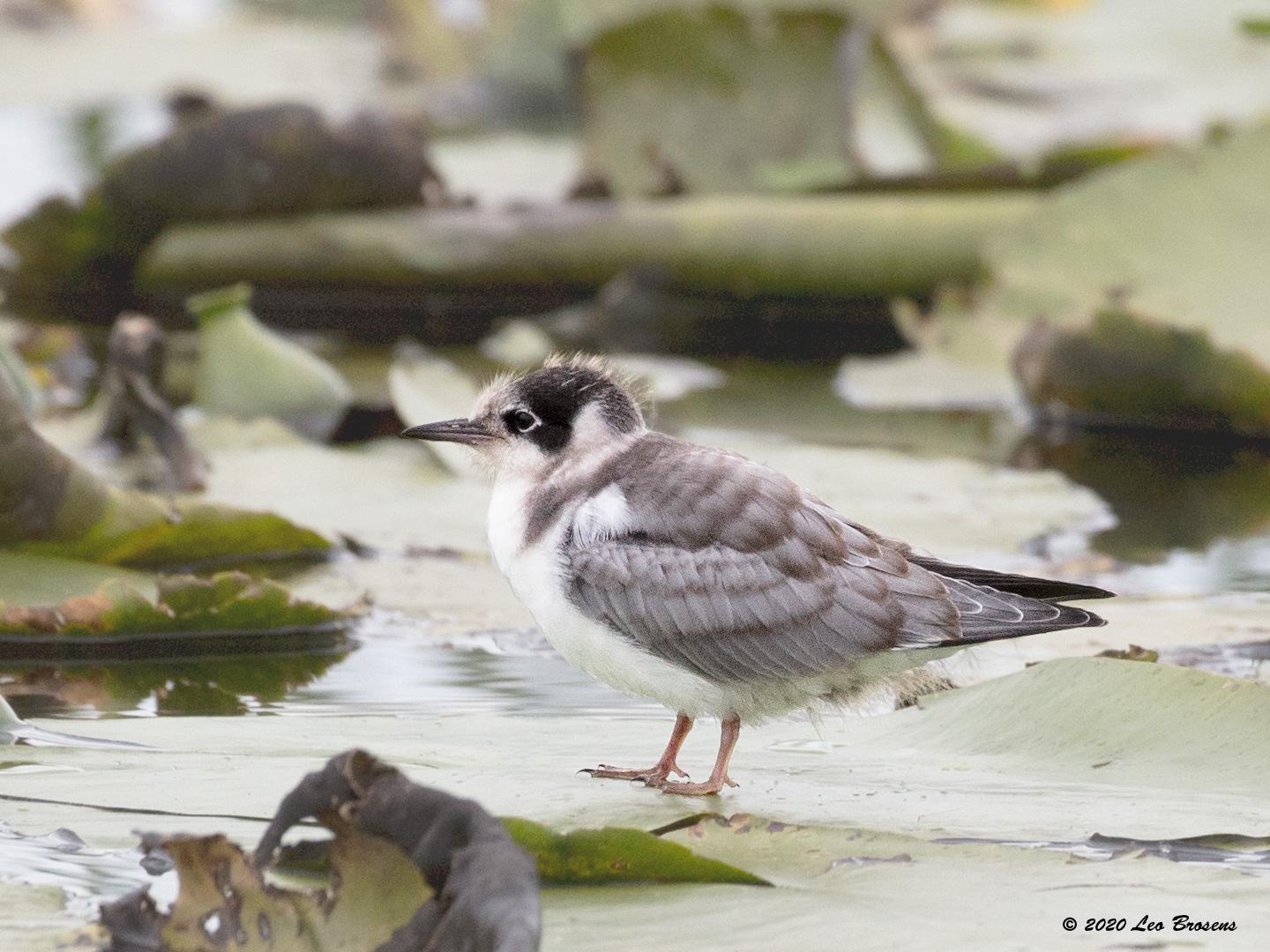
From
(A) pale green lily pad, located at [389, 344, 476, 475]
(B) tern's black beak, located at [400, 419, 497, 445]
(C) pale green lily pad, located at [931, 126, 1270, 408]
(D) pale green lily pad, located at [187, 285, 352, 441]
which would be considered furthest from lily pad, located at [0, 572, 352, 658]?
(C) pale green lily pad, located at [931, 126, 1270, 408]

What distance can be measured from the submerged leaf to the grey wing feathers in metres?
0.57

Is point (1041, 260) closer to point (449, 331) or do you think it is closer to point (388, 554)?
point (449, 331)

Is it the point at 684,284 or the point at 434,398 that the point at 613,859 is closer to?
the point at 434,398

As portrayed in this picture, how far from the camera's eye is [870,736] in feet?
9.97

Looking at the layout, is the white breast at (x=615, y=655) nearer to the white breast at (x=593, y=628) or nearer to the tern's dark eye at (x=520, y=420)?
the white breast at (x=593, y=628)

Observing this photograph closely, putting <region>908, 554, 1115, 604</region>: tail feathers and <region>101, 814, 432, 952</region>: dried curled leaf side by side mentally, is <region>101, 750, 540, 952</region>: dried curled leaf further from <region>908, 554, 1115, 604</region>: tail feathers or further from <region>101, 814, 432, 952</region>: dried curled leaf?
<region>908, 554, 1115, 604</region>: tail feathers

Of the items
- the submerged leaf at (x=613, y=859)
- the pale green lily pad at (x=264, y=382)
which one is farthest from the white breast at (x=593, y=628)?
the pale green lily pad at (x=264, y=382)

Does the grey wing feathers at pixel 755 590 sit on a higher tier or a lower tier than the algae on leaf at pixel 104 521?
higher

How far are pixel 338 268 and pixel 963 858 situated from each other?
510 cm

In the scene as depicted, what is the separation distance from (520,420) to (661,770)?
70 centimetres

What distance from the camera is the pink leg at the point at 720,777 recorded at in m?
2.74

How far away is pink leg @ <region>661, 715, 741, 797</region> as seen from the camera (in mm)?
2742

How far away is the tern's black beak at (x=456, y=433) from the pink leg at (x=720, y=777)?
0.69 metres

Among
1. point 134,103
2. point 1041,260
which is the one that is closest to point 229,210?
Result: point 1041,260
